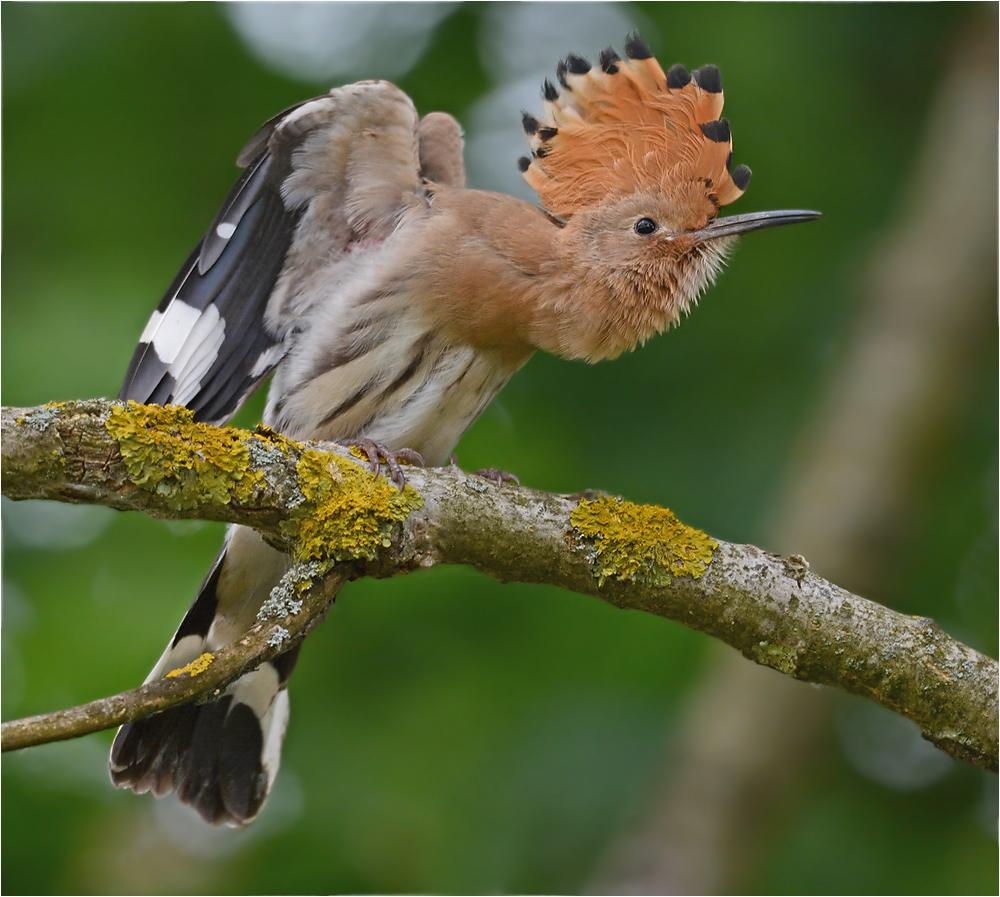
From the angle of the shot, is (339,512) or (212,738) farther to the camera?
(212,738)

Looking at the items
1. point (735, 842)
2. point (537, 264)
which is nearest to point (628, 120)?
point (537, 264)

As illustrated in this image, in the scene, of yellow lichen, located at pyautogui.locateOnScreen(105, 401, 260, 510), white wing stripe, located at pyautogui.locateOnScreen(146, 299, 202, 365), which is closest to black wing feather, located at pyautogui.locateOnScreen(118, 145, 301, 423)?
white wing stripe, located at pyautogui.locateOnScreen(146, 299, 202, 365)

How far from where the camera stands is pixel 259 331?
3.21 metres

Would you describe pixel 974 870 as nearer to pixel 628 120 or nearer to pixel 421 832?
pixel 421 832

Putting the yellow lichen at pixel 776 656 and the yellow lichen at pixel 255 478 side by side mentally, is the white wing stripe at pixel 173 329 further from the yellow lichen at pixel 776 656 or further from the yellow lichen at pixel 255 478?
the yellow lichen at pixel 776 656

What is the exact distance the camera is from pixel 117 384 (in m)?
3.50

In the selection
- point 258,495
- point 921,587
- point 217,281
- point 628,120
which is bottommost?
point 258,495

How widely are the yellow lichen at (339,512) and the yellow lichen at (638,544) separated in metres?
0.43

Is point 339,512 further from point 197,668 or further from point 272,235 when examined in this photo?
point 272,235

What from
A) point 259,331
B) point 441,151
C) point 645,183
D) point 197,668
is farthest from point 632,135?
point 197,668

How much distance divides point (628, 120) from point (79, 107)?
2232 mm

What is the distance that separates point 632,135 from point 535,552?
153cm

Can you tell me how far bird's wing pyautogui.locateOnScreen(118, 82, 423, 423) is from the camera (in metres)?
3.03

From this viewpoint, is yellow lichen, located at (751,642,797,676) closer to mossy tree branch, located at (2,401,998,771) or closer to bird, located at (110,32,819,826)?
mossy tree branch, located at (2,401,998,771)
